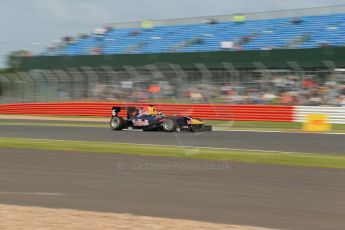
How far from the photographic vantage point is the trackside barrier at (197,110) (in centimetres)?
2112

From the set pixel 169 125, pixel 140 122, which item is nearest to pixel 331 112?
pixel 169 125

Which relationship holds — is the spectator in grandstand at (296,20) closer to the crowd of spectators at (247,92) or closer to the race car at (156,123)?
the crowd of spectators at (247,92)

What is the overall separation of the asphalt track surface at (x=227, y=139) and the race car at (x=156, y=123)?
1.49 feet

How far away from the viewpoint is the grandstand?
2802 centimetres

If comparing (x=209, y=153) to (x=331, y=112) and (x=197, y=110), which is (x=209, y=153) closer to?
(x=331, y=112)

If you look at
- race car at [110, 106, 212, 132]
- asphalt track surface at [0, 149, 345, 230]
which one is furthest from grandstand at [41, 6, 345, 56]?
asphalt track surface at [0, 149, 345, 230]

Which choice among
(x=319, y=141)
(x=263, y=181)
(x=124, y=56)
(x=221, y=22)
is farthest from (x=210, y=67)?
(x=263, y=181)

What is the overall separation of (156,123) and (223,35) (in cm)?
1626

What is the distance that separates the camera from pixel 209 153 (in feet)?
35.2

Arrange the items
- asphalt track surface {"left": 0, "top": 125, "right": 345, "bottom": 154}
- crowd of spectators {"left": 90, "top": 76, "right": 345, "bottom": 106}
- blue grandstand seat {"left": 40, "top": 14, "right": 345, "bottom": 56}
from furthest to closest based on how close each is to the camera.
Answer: blue grandstand seat {"left": 40, "top": 14, "right": 345, "bottom": 56} → crowd of spectators {"left": 90, "top": 76, "right": 345, "bottom": 106} → asphalt track surface {"left": 0, "top": 125, "right": 345, "bottom": 154}

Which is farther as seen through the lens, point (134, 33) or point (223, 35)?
point (134, 33)

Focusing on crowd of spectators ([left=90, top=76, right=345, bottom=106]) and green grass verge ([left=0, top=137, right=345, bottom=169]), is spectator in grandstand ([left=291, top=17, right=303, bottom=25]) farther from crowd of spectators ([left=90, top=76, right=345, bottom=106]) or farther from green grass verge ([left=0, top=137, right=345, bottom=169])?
green grass verge ([left=0, top=137, right=345, bottom=169])

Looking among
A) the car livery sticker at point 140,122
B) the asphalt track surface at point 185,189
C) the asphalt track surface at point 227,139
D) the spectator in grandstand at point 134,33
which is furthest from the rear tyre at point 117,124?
the spectator in grandstand at point 134,33

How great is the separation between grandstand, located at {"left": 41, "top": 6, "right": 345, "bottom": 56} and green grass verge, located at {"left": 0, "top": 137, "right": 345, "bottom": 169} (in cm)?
1556
